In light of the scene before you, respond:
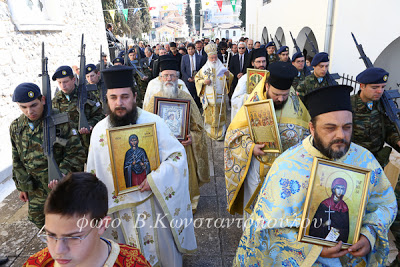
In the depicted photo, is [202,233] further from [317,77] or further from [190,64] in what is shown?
[190,64]

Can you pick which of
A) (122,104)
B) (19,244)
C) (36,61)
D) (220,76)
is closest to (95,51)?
(36,61)

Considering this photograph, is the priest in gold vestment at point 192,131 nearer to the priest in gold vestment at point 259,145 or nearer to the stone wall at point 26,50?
the priest in gold vestment at point 259,145

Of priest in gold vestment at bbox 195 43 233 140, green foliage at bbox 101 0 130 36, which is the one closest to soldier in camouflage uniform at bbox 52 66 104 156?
priest in gold vestment at bbox 195 43 233 140

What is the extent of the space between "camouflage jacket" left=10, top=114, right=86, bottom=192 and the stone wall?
304cm

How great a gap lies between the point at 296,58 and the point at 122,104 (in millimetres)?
5025

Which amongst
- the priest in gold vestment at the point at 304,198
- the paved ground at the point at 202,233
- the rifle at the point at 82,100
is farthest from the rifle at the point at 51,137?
the priest in gold vestment at the point at 304,198

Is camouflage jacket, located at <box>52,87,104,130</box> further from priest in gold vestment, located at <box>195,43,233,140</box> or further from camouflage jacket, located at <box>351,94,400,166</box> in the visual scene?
camouflage jacket, located at <box>351,94,400,166</box>

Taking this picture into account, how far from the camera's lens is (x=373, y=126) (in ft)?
11.6

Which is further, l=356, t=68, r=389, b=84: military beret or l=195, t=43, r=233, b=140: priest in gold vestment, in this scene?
l=195, t=43, r=233, b=140: priest in gold vestment

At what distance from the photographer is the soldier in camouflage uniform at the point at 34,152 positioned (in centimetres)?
292

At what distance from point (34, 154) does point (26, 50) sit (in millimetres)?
4681

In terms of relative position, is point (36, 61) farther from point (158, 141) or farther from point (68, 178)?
point (68, 178)

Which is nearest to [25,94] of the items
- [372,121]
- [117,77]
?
[117,77]

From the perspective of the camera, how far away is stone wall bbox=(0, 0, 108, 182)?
222 inches
